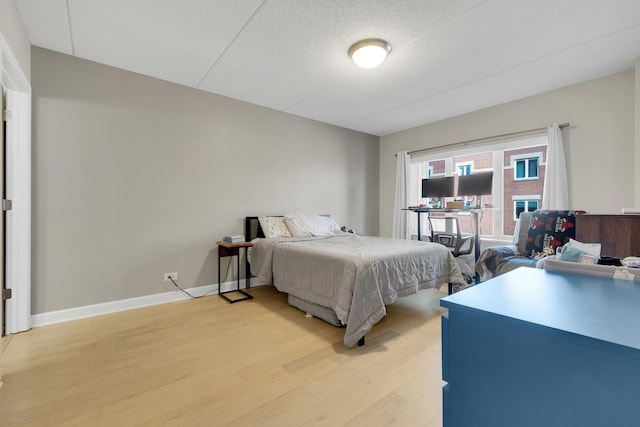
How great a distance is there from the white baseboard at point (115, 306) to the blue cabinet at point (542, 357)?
3.11 m

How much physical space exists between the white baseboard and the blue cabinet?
10.2 ft

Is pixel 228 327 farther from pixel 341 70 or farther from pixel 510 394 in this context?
pixel 341 70

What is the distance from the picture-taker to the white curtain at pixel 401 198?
188 inches

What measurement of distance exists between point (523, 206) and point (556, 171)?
72 cm

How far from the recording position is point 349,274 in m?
2.12

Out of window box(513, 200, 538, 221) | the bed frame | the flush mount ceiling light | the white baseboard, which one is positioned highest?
the flush mount ceiling light

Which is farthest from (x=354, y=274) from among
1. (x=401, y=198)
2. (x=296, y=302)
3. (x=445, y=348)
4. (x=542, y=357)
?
(x=401, y=198)

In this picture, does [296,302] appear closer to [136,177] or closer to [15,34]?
[136,177]

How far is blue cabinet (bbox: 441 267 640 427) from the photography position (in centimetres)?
51

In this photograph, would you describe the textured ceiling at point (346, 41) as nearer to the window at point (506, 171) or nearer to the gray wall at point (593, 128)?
the gray wall at point (593, 128)

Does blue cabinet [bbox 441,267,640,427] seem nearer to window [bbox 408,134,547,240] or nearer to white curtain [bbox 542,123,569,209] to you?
white curtain [bbox 542,123,569,209]

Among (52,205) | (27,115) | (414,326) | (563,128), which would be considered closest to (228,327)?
(414,326)

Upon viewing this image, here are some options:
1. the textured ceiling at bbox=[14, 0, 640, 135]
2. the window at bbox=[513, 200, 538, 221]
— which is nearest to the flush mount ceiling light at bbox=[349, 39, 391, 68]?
the textured ceiling at bbox=[14, 0, 640, 135]

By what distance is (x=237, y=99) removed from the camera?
3.59m
